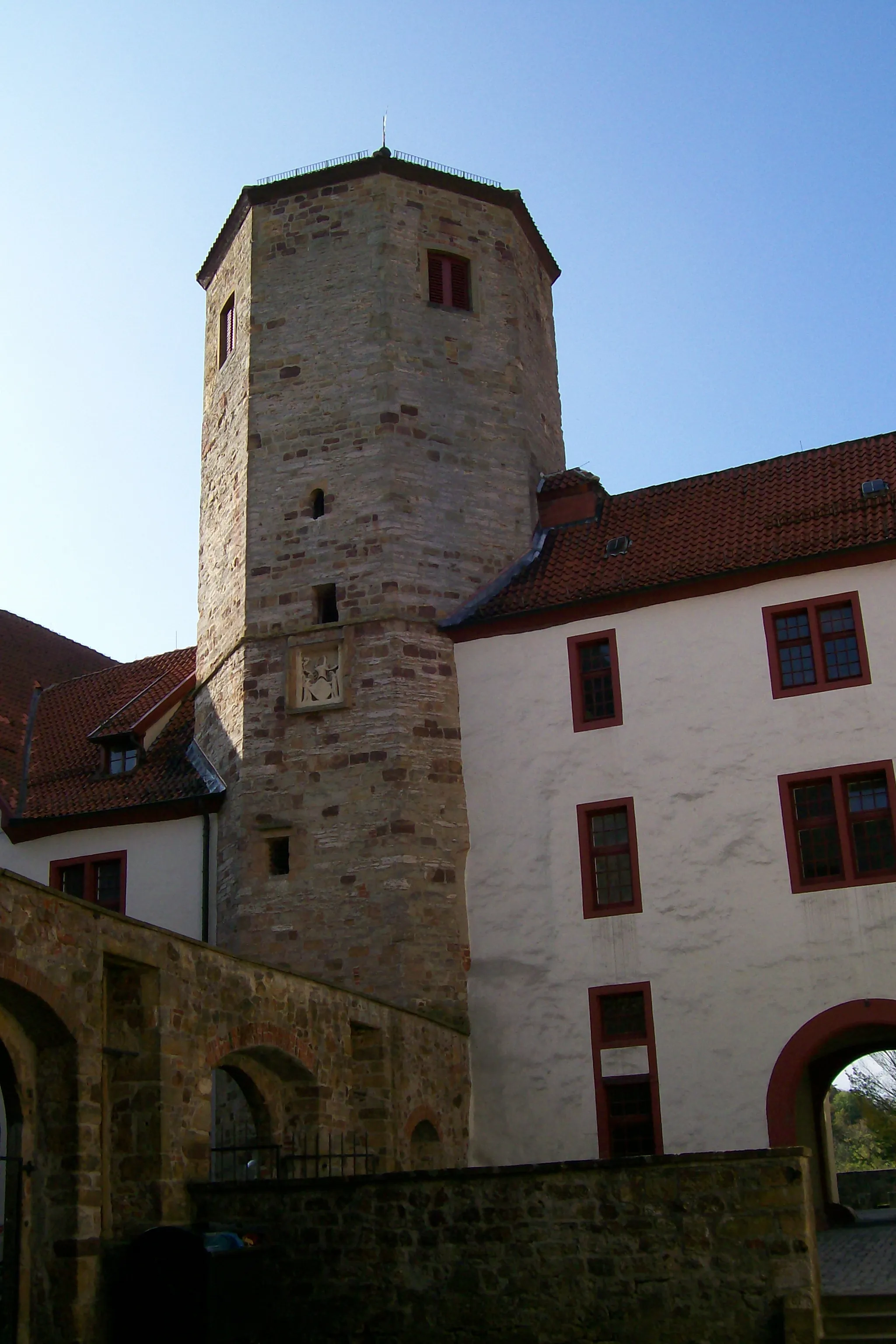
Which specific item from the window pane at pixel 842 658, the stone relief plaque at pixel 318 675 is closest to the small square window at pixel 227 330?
the stone relief plaque at pixel 318 675

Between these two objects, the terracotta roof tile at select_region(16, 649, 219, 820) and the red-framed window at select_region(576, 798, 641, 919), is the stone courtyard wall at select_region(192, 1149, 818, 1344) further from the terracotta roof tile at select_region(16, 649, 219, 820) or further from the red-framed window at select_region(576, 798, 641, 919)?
the terracotta roof tile at select_region(16, 649, 219, 820)

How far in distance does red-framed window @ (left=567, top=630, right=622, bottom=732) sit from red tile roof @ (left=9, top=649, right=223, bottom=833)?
211 inches

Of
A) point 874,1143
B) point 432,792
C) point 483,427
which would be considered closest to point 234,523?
point 483,427

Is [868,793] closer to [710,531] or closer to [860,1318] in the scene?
[710,531]

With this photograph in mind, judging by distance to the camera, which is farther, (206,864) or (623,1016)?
(206,864)

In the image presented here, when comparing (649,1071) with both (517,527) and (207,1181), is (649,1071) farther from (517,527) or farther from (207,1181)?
(517,527)

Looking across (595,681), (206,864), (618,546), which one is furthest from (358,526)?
(206,864)

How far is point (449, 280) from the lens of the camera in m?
23.2

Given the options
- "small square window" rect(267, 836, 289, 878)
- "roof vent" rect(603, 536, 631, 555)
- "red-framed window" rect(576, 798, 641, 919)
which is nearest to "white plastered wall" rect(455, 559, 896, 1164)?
"red-framed window" rect(576, 798, 641, 919)

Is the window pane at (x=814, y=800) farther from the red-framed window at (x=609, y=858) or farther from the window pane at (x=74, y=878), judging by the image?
the window pane at (x=74, y=878)

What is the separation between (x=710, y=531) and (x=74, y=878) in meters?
10.7

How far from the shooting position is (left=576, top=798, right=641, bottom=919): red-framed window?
1875 centimetres

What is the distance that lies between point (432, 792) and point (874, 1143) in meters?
43.7

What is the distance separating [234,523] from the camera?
22359mm
